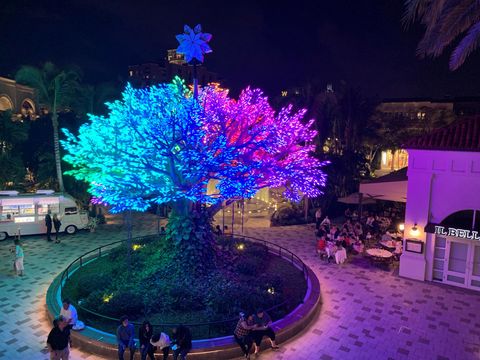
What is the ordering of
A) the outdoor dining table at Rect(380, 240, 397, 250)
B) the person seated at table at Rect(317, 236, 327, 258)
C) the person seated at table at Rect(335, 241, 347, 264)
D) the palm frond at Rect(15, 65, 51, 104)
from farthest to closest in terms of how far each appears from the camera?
1. the palm frond at Rect(15, 65, 51, 104)
2. the person seated at table at Rect(317, 236, 327, 258)
3. the outdoor dining table at Rect(380, 240, 397, 250)
4. the person seated at table at Rect(335, 241, 347, 264)

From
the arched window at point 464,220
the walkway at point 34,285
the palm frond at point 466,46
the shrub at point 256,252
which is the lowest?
the walkway at point 34,285

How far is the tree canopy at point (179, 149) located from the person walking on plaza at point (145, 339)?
452 cm

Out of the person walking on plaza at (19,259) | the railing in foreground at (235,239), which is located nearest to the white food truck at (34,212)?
the railing in foreground at (235,239)

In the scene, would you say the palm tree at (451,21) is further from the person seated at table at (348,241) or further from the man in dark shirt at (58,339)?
the man in dark shirt at (58,339)

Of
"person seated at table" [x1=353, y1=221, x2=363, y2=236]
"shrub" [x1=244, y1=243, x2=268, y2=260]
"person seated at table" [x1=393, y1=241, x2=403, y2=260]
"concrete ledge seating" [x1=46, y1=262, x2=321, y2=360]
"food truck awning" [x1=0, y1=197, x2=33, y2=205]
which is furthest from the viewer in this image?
"food truck awning" [x1=0, y1=197, x2=33, y2=205]

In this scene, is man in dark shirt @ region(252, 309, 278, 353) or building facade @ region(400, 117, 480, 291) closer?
man in dark shirt @ region(252, 309, 278, 353)

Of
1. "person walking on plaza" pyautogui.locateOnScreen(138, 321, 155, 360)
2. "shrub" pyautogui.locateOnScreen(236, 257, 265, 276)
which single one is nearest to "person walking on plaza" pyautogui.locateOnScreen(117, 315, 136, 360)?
"person walking on plaza" pyautogui.locateOnScreen(138, 321, 155, 360)

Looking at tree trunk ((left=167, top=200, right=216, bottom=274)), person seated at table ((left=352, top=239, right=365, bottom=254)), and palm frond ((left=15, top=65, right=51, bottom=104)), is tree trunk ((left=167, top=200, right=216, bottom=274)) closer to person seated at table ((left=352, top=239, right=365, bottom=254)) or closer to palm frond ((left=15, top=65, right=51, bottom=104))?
person seated at table ((left=352, top=239, right=365, bottom=254))

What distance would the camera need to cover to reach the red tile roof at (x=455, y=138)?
13.2 meters

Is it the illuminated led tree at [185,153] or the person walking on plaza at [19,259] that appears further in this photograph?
the person walking on plaza at [19,259]

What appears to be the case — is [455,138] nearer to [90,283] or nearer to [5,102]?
[90,283]

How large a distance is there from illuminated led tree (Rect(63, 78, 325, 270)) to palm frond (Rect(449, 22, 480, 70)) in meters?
5.49

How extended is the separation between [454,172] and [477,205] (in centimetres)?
144

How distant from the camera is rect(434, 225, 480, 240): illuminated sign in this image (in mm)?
13231
